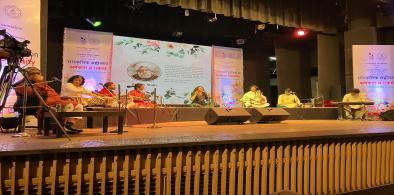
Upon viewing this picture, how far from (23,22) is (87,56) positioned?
8.00ft

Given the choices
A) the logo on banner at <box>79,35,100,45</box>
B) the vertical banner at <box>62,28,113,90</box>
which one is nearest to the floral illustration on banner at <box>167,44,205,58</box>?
the vertical banner at <box>62,28,113,90</box>

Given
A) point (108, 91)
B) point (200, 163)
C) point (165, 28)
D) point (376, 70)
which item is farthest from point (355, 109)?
point (200, 163)

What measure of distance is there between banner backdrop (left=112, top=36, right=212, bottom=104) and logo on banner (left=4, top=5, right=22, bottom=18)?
2986mm

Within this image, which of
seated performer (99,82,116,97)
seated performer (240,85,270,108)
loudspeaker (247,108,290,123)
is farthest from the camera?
seated performer (240,85,270,108)

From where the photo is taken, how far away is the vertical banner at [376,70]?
797 cm

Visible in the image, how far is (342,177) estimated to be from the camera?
3.12 m

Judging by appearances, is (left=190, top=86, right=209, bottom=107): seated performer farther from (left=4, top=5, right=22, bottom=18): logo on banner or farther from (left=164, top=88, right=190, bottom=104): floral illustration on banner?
(left=4, top=5, right=22, bottom=18): logo on banner

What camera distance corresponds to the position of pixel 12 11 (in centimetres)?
448

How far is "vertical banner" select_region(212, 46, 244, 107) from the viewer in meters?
8.60

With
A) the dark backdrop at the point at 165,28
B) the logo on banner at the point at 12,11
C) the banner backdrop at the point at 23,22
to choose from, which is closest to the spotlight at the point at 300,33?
the dark backdrop at the point at 165,28

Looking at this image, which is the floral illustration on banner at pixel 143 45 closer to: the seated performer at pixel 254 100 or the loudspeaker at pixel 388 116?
the seated performer at pixel 254 100

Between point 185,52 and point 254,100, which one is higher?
point 185,52

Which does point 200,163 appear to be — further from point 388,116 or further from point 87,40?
point 87,40

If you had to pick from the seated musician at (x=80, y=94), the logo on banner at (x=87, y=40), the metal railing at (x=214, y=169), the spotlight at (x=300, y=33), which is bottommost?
the metal railing at (x=214, y=169)
